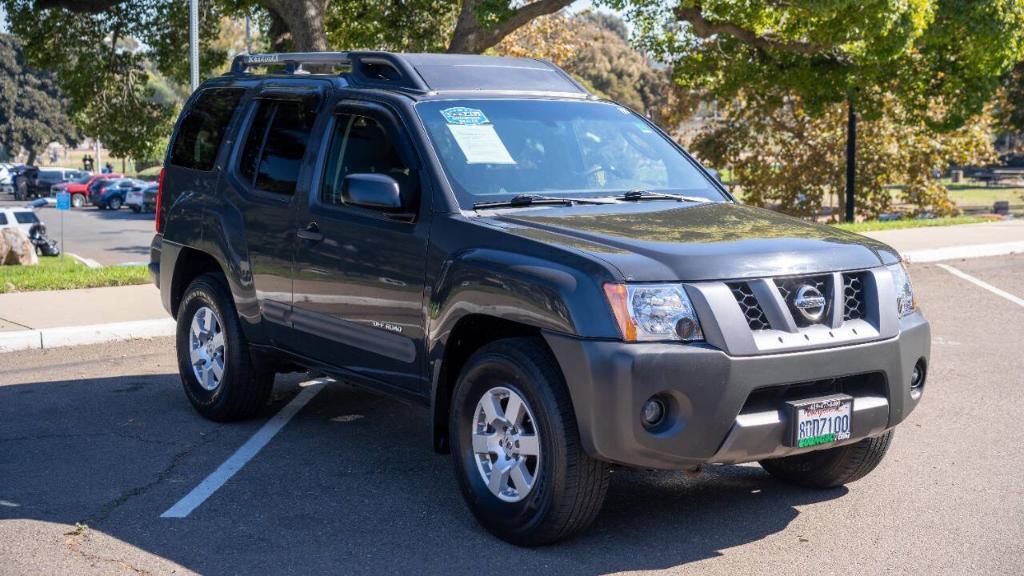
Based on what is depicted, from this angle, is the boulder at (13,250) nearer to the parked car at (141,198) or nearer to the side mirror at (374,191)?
the side mirror at (374,191)

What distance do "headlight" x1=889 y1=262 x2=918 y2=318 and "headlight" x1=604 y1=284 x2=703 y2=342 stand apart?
1.17 metres

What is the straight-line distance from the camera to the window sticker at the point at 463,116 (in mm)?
5926

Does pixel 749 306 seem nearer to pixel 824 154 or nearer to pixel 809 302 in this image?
pixel 809 302

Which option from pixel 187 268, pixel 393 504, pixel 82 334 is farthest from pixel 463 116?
pixel 82 334

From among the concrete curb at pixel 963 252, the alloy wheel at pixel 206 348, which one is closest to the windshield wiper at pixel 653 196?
the alloy wheel at pixel 206 348

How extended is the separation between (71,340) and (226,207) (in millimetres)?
3842

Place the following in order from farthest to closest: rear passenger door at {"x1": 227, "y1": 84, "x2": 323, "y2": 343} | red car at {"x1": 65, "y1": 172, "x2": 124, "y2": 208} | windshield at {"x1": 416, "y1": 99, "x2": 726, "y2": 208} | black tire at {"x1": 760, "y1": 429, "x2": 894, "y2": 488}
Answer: red car at {"x1": 65, "y1": 172, "x2": 124, "y2": 208} → rear passenger door at {"x1": 227, "y1": 84, "x2": 323, "y2": 343} → windshield at {"x1": 416, "y1": 99, "x2": 726, "y2": 208} → black tire at {"x1": 760, "y1": 429, "x2": 894, "y2": 488}

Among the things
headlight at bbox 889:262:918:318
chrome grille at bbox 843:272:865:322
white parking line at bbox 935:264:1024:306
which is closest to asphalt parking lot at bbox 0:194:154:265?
white parking line at bbox 935:264:1024:306

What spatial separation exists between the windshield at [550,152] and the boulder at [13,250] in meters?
26.8

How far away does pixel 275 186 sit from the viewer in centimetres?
669

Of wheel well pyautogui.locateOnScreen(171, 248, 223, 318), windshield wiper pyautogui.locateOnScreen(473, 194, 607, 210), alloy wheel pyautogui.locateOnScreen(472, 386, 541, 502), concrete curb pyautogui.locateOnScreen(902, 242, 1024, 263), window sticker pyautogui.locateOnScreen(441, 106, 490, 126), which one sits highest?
window sticker pyautogui.locateOnScreen(441, 106, 490, 126)

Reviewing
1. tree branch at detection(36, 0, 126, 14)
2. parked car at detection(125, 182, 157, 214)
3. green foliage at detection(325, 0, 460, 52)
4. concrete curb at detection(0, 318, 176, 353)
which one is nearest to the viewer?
concrete curb at detection(0, 318, 176, 353)

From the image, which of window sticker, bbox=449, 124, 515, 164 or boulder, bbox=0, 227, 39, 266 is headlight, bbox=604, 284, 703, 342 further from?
boulder, bbox=0, 227, 39, 266

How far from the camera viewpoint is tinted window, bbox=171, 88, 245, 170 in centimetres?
743
